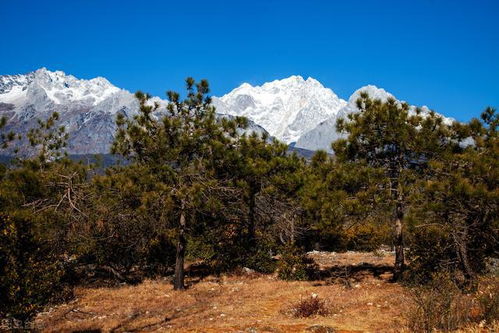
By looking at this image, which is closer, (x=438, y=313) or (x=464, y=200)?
(x=438, y=313)

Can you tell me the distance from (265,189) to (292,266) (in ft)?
15.5

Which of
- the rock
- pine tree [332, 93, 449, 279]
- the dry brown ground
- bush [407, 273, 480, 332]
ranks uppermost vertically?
pine tree [332, 93, 449, 279]

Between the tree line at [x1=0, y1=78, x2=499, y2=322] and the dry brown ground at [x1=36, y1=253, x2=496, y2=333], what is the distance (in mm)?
1304

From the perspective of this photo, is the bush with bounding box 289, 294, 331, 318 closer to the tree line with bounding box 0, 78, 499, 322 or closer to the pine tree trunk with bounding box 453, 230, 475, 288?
the tree line with bounding box 0, 78, 499, 322

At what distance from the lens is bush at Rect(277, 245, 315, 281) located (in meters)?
22.2

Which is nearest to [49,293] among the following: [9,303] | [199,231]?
[9,303]

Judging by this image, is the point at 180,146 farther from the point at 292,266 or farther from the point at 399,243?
the point at 399,243

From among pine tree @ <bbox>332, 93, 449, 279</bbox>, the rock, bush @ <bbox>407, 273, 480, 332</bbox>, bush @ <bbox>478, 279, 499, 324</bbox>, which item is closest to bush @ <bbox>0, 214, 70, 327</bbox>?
the rock

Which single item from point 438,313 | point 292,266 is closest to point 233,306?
point 292,266

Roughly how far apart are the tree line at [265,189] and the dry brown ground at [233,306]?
4.28 ft

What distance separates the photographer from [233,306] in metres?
16.6

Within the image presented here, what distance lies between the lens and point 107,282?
2253cm

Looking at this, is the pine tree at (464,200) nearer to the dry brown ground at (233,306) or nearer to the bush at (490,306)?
the dry brown ground at (233,306)

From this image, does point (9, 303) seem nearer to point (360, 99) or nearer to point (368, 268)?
point (360, 99)
